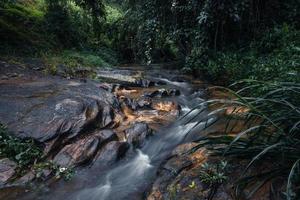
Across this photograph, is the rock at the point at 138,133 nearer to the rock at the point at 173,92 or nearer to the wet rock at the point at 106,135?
the wet rock at the point at 106,135

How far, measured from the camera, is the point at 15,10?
15.6 m

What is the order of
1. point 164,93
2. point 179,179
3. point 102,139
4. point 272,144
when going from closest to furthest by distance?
1. point 272,144
2. point 179,179
3. point 102,139
4. point 164,93

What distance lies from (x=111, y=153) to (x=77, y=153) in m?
0.50

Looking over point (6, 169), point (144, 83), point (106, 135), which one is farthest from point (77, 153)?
point (144, 83)

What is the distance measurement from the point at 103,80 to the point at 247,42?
4.51m

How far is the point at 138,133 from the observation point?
5809mm

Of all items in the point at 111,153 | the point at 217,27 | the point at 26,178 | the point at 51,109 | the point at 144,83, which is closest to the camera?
the point at 26,178

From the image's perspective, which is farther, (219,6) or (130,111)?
(219,6)

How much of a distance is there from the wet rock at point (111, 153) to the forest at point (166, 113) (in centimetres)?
2

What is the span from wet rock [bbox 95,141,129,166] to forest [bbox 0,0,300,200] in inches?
0.6

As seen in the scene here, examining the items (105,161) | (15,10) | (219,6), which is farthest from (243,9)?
(15,10)

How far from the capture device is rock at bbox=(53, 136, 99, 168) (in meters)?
5.07

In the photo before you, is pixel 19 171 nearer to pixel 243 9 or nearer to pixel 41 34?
pixel 243 9

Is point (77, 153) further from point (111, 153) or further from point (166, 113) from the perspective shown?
point (166, 113)
